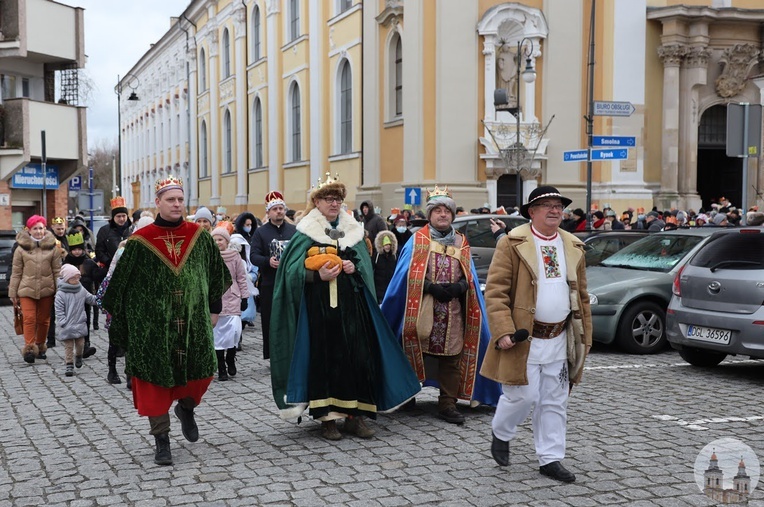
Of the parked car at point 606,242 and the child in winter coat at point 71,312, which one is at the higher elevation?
the parked car at point 606,242

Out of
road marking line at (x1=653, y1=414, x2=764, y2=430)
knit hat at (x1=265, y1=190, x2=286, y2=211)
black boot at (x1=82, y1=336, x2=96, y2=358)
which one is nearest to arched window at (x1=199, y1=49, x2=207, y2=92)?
black boot at (x1=82, y1=336, x2=96, y2=358)

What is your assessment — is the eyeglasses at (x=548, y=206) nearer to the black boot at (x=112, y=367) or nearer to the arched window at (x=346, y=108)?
the black boot at (x=112, y=367)

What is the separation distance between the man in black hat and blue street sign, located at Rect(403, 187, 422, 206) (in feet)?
67.9

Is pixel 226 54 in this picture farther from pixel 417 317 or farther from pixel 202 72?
pixel 417 317

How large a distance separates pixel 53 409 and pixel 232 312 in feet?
7.30

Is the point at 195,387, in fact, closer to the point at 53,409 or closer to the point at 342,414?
the point at 342,414

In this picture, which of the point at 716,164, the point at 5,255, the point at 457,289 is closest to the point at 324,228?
the point at 457,289

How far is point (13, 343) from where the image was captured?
44.2 feet

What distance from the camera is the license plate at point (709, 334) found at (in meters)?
9.49

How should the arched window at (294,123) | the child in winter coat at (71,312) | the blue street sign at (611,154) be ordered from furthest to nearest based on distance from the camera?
1. the arched window at (294,123)
2. the blue street sign at (611,154)
3. the child in winter coat at (71,312)

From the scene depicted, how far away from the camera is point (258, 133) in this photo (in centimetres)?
4509

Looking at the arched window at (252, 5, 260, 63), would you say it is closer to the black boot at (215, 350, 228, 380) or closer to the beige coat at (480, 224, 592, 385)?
the black boot at (215, 350, 228, 380)

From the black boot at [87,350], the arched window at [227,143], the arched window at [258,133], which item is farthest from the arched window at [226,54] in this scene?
the black boot at [87,350]

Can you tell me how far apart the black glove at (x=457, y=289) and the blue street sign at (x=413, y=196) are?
19101 millimetres
